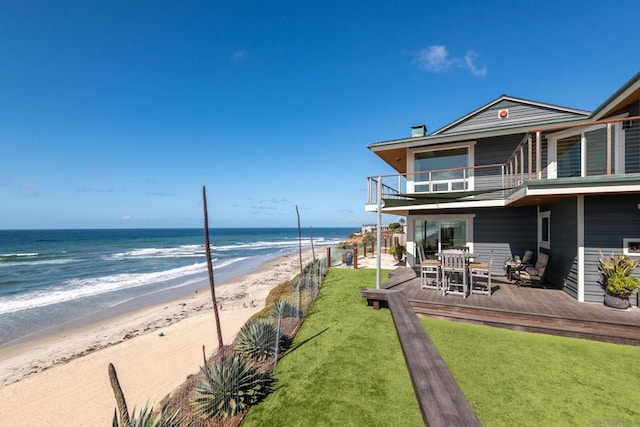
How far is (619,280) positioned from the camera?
5973 mm

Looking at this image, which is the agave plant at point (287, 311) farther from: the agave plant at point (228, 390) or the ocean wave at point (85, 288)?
the ocean wave at point (85, 288)

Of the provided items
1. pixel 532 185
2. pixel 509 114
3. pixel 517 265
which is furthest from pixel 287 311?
pixel 509 114

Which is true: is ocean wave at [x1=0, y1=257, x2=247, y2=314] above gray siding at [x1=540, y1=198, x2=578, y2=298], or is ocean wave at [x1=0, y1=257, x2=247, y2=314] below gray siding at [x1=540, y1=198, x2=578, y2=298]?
below

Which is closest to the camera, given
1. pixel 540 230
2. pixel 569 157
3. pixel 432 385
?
pixel 432 385

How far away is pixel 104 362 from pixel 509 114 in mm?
17150

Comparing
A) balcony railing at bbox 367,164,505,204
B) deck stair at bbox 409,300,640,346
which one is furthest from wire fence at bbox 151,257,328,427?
balcony railing at bbox 367,164,505,204

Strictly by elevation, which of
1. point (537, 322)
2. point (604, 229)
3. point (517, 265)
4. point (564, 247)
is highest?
point (604, 229)

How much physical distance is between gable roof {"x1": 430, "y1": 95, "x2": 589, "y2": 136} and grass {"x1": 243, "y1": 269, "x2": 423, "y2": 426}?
341 inches

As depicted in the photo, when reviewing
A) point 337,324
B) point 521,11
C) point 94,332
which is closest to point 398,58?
point 521,11

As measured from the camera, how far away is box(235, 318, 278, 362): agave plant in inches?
218

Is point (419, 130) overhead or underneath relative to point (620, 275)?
overhead

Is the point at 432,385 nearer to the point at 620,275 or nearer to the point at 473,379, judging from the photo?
the point at 473,379

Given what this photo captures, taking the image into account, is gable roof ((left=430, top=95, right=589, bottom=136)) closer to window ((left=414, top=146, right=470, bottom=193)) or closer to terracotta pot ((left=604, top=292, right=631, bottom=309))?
window ((left=414, top=146, right=470, bottom=193))

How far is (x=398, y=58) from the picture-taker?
47.5 ft
